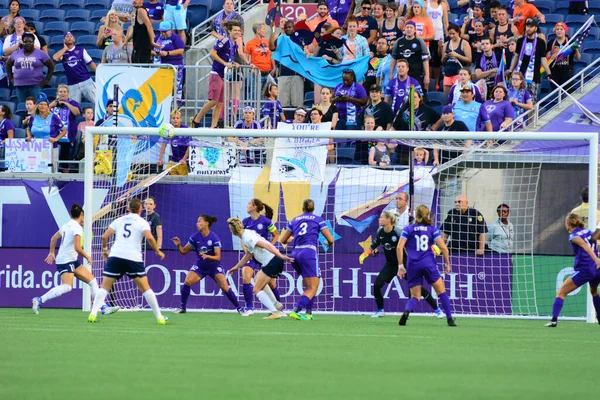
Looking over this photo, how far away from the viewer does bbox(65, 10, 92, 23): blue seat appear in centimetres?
2569

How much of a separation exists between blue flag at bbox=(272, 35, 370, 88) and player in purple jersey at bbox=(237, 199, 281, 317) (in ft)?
14.5

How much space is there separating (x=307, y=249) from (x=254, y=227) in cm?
157

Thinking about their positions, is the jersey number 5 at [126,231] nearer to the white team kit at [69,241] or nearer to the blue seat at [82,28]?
the white team kit at [69,241]

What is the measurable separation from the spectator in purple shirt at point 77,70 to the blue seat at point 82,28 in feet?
7.51

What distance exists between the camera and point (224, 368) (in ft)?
31.1

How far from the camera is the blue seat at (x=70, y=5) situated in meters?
26.3

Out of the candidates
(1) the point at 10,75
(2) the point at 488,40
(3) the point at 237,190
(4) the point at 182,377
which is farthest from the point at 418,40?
(4) the point at 182,377

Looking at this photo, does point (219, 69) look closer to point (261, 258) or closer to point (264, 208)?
point (264, 208)

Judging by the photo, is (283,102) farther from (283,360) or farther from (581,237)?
(283,360)

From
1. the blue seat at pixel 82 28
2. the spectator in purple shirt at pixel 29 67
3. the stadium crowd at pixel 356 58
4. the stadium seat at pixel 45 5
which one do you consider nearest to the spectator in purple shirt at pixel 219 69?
the stadium crowd at pixel 356 58

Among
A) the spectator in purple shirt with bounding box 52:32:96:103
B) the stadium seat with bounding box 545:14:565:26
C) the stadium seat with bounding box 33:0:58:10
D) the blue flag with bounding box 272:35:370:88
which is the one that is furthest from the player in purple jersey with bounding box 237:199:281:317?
the stadium seat with bounding box 33:0:58:10

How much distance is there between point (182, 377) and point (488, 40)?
13.0m

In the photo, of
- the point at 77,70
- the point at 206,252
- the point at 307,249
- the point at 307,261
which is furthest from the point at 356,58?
the point at 307,261

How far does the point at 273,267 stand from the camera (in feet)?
52.3
